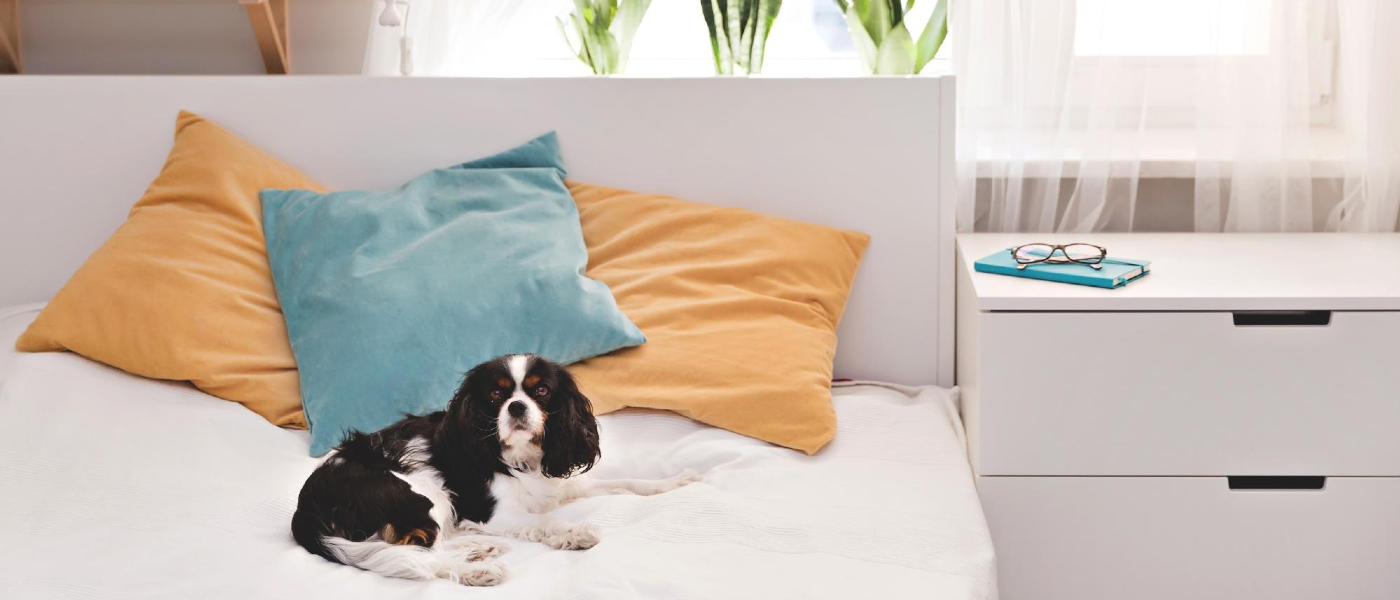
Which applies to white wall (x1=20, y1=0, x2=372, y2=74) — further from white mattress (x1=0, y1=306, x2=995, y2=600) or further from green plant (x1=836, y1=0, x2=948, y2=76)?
green plant (x1=836, y1=0, x2=948, y2=76)

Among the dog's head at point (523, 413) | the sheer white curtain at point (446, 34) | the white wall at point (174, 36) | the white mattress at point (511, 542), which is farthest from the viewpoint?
the white wall at point (174, 36)

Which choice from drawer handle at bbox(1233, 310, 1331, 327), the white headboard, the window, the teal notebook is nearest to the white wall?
the white headboard

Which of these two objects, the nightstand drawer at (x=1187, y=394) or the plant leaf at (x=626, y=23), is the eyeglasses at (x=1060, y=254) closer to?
the nightstand drawer at (x=1187, y=394)

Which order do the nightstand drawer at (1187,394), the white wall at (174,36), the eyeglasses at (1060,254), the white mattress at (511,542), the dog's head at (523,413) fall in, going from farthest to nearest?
the white wall at (174,36)
the eyeglasses at (1060,254)
the nightstand drawer at (1187,394)
the dog's head at (523,413)
the white mattress at (511,542)

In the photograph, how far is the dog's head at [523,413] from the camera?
1.16 meters

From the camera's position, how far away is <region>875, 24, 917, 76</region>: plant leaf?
184 centimetres

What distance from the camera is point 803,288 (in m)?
1.67

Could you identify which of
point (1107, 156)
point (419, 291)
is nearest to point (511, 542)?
point (419, 291)

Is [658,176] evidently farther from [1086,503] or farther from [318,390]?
[1086,503]

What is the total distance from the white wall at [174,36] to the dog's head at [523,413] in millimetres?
1147

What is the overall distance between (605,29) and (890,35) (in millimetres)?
511

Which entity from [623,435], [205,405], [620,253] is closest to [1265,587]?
[623,435]

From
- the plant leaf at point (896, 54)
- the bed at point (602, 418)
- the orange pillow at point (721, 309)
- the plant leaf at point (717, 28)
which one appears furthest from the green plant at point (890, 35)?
the orange pillow at point (721, 309)

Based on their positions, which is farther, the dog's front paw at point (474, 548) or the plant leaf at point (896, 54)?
the plant leaf at point (896, 54)
